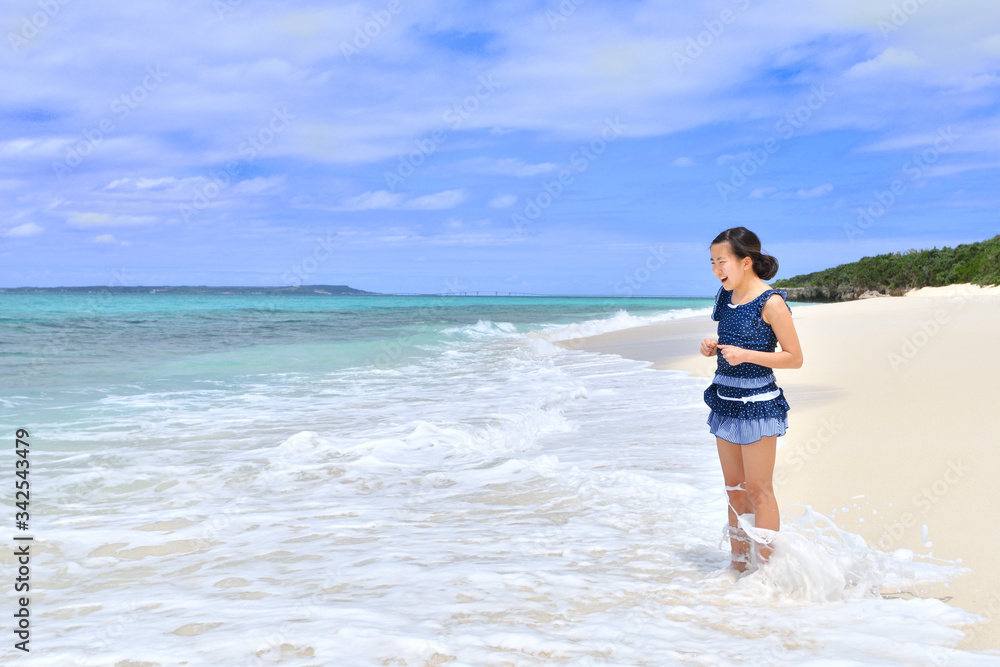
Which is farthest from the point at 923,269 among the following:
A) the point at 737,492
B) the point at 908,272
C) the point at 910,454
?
the point at 737,492

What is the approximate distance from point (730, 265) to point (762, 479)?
1.17 meters

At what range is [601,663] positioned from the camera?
2900 millimetres

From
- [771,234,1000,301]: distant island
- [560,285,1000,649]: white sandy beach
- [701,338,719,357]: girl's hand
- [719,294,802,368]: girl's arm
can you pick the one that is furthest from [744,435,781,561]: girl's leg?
[771,234,1000,301]: distant island

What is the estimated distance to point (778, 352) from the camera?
3.43 metres

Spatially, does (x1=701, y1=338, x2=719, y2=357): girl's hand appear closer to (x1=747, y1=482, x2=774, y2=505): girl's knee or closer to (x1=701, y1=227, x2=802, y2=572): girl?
(x1=701, y1=227, x2=802, y2=572): girl

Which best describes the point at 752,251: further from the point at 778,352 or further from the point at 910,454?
the point at 910,454

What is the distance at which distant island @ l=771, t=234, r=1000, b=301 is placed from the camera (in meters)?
46.5

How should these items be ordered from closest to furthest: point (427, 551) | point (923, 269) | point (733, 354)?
point (733, 354), point (427, 551), point (923, 269)

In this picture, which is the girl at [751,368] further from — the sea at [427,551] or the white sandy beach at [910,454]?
the white sandy beach at [910,454]

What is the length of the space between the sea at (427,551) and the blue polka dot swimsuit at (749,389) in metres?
0.62

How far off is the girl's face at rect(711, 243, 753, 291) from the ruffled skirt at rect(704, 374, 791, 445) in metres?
0.54

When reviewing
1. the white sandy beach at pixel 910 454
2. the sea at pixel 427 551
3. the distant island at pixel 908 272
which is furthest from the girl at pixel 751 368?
the distant island at pixel 908 272

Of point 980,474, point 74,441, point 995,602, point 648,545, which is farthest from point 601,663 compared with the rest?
point 74,441

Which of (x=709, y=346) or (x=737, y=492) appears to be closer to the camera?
(x=709, y=346)
